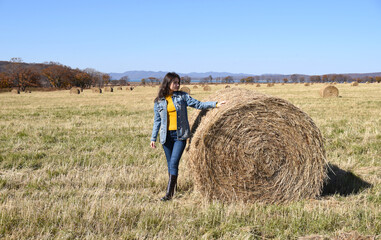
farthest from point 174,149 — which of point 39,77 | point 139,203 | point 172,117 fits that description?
point 39,77

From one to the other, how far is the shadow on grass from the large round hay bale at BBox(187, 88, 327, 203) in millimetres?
578

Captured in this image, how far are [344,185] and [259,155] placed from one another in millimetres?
1841

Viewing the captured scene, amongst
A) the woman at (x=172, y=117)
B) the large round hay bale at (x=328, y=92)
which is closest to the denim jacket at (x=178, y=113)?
the woman at (x=172, y=117)

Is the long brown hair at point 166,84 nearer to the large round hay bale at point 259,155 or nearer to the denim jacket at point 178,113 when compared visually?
the denim jacket at point 178,113

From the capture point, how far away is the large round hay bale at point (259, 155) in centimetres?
524

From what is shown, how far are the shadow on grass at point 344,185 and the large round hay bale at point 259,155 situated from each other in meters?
0.58

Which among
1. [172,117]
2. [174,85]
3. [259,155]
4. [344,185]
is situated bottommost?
[344,185]

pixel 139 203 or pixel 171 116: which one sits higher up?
pixel 171 116

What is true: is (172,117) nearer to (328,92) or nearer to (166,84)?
(166,84)

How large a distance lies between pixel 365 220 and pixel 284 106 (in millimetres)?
1973

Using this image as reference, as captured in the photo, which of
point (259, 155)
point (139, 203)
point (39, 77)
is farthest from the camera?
point (39, 77)

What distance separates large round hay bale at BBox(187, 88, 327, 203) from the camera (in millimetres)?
5242

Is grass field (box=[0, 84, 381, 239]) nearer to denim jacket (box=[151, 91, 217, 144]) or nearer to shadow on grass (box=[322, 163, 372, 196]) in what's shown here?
shadow on grass (box=[322, 163, 372, 196])

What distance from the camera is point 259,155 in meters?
5.31
